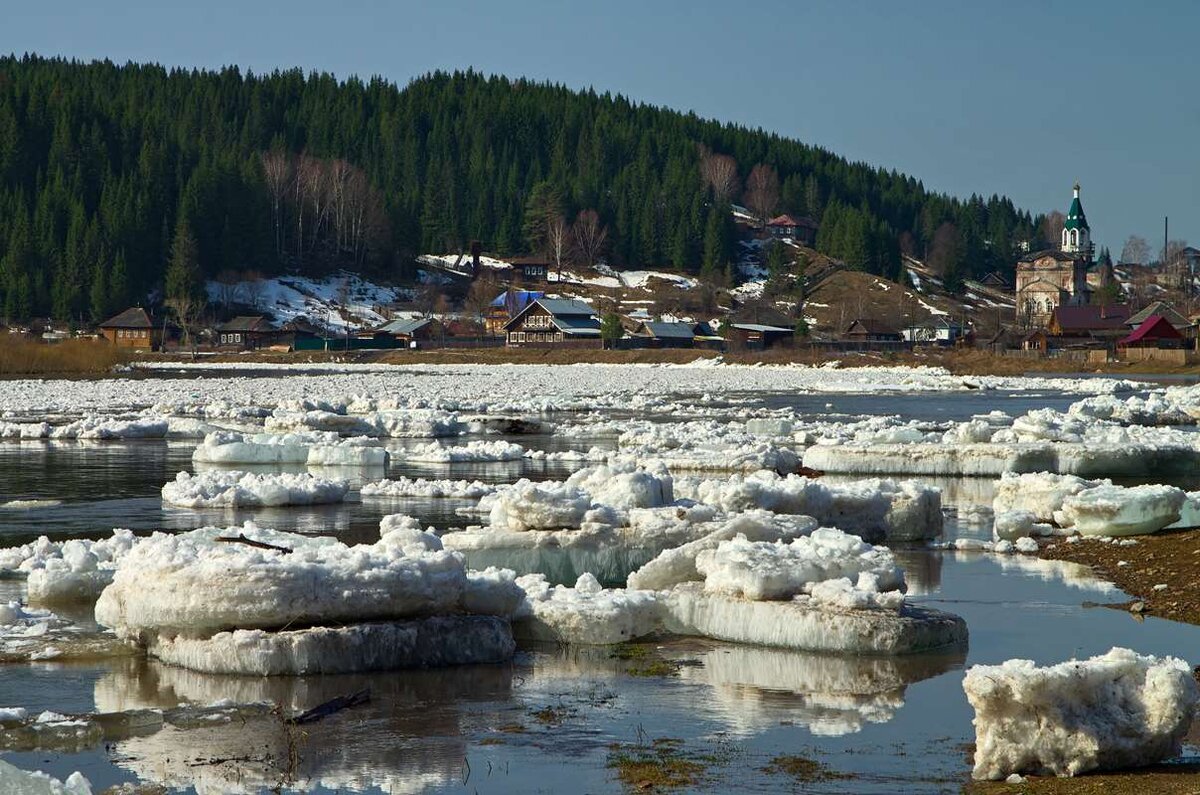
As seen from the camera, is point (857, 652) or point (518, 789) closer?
point (518, 789)

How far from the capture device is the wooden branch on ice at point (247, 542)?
12.6m

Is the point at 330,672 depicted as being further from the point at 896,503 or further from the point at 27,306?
the point at 27,306

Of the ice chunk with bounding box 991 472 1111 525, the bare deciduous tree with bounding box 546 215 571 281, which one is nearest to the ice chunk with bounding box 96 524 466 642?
the ice chunk with bounding box 991 472 1111 525

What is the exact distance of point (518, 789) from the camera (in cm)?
840

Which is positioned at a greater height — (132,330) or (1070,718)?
(132,330)

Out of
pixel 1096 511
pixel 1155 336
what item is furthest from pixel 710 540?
pixel 1155 336

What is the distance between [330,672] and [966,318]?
159347 millimetres

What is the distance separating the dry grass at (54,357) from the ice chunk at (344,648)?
63341 millimetres

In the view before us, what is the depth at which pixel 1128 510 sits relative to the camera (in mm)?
17109

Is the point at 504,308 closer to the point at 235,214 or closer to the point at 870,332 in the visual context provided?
the point at 235,214

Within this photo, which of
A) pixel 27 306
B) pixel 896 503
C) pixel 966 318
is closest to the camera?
pixel 896 503

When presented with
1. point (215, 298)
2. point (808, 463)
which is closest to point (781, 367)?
point (215, 298)

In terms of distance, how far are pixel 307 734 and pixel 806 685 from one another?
3571 millimetres

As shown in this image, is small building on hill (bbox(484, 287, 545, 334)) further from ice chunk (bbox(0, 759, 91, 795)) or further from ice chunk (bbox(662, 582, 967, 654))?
ice chunk (bbox(0, 759, 91, 795))
